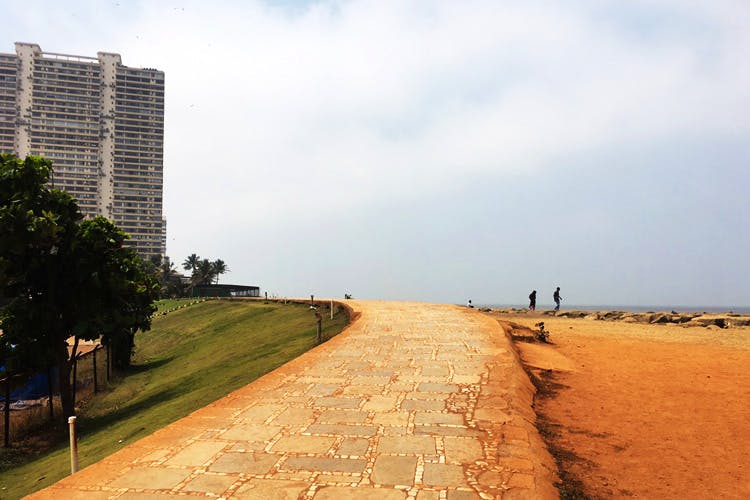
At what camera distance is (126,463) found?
4.89m

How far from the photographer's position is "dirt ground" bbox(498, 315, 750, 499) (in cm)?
512

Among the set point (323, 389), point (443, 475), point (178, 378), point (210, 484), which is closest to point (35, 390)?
point (178, 378)

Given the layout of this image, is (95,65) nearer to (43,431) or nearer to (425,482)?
(43,431)

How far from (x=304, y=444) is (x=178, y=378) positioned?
14.1 m

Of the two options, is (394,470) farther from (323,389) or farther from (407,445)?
(323,389)

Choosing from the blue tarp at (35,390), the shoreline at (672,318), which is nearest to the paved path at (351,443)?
the blue tarp at (35,390)

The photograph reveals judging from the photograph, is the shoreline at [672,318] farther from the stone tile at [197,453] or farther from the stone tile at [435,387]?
the stone tile at [197,453]

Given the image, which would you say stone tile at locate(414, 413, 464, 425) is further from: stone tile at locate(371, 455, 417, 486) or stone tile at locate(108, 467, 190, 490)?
stone tile at locate(108, 467, 190, 490)

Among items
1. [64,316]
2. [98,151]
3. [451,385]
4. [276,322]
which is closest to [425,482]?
[451,385]

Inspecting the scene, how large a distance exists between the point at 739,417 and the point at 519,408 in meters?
3.94

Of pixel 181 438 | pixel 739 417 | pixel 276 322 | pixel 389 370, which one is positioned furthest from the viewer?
pixel 276 322

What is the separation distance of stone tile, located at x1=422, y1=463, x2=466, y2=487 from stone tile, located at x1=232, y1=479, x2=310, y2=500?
3.67 ft

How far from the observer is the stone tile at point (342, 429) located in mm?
5648

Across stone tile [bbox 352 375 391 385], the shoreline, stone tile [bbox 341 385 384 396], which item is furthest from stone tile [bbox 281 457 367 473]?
the shoreline
